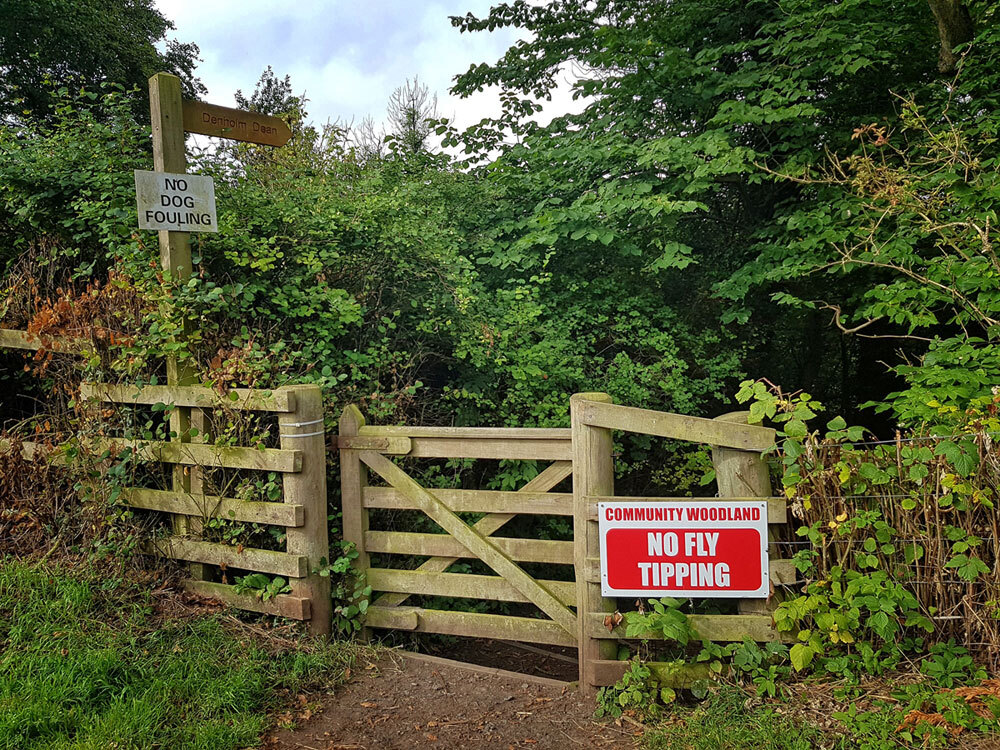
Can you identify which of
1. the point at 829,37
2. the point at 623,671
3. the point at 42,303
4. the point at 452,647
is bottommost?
the point at 452,647

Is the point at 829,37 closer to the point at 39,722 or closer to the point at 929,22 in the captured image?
the point at 929,22

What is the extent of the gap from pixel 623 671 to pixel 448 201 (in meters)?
6.16

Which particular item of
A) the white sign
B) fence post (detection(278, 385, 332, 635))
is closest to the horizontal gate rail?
fence post (detection(278, 385, 332, 635))

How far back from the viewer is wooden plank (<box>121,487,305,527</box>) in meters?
3.93

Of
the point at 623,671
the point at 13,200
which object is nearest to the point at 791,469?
the point at 623,671

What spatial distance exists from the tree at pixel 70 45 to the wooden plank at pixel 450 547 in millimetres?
15291

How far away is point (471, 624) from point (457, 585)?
24 cm

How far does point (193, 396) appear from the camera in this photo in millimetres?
4137

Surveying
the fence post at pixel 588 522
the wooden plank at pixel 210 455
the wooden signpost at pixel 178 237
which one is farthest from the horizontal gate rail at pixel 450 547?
the wooden signpost at pixel 178 237

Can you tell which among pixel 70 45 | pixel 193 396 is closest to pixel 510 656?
pixel 193 396

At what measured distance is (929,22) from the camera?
751 centimetres

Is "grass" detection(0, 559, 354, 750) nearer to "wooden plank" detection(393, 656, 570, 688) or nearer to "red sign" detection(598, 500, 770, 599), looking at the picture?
"wooden plank" detection(393, 656, 570, 688)

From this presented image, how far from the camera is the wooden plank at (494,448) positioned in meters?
3.76

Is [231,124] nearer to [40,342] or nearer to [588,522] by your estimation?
[40,342]
